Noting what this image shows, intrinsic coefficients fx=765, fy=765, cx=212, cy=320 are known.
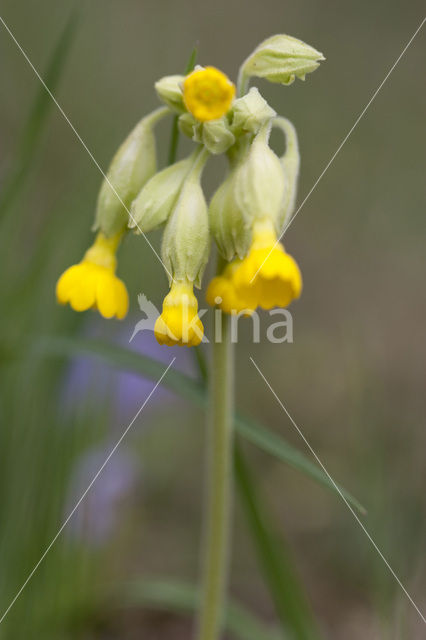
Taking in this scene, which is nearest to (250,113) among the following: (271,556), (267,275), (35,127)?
(267,275)

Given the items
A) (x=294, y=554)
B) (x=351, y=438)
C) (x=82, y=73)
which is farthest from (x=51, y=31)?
(x=294, y=554)

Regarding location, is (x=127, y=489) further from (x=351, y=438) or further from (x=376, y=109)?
(x=376, y=109)

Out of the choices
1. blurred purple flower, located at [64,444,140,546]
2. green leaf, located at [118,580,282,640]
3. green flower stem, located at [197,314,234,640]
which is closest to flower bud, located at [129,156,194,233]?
green flower stem, located at [197,314,234,640]

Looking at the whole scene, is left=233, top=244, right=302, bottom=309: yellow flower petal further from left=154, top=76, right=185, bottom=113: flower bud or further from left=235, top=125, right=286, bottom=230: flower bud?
left=154, top=76, right=185, bottom=113: flower bud

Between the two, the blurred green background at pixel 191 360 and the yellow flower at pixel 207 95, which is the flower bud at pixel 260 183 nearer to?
the yellow flower at pixel 207 95

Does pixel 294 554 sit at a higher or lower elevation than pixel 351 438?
lower
